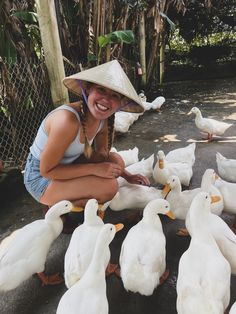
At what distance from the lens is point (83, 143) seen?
2258 millimetres

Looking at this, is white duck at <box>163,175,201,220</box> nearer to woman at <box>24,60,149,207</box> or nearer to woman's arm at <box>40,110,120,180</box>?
woman at <box>24,60,149,207</box>

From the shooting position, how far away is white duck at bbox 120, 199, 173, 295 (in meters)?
1.67

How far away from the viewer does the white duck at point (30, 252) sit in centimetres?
176

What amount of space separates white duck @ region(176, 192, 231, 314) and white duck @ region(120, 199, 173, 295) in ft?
0.52

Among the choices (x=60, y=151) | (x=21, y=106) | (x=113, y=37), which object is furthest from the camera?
(x=113, y=37)

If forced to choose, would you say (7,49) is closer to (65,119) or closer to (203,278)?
(65,119)

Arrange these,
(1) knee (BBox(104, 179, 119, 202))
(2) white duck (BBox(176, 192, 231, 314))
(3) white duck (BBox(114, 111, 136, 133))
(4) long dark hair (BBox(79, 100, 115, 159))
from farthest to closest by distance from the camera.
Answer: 1. (3) white duck (BBox(114, 111, 136, 133))
2. (1) knee (BBox(104, 179, 119, 202))
3. (4) long dark hair (BBox(79, 100, 115, 159))
4. (2) white duck (BBox(176, 192, 231, 314))

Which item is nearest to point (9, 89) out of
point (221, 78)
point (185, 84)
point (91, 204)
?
point (91, 204)

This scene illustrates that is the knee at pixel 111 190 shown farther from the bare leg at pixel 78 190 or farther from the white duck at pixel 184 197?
the white duck at pixel 184 197

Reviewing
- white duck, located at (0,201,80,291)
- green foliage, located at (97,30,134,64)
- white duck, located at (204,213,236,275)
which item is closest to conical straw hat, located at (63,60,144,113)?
white duck, located at (0,201,80,291)

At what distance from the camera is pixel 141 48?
Answer: 22.5 feet

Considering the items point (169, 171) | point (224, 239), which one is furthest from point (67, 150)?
point (224, 239)

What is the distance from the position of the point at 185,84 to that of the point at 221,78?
1.28 metres

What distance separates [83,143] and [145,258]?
943 millimetres
